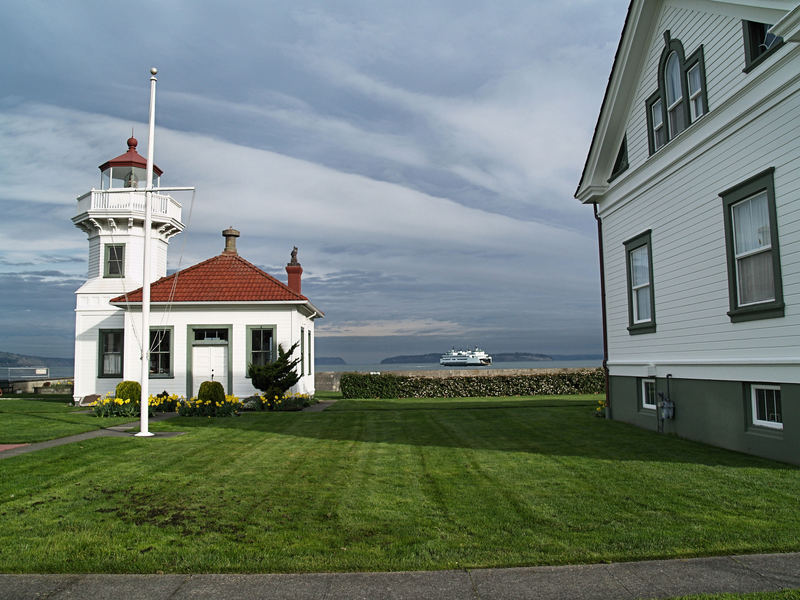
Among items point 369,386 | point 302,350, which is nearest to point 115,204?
point 302,350

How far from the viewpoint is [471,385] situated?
92.3 feet

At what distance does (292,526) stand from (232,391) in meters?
16.9

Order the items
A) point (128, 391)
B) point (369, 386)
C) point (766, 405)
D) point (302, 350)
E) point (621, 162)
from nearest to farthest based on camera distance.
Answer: point (766, 405), point (621, 162), point (128, 391), point (302, 350), point (369, 386)

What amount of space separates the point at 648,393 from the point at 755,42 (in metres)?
7.27

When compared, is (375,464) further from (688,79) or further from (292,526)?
(688,79)

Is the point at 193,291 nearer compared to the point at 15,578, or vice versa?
the point at 15,578

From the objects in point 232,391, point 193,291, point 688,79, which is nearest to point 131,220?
point 193,291

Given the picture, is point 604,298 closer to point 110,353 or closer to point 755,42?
point 755,42

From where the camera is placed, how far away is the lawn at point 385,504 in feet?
17.1

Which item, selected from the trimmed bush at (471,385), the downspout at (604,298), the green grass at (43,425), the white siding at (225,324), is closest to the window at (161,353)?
the white siding at (225,324)

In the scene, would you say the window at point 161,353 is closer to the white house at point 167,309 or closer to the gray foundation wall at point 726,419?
the white house at point 167,309

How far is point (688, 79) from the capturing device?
11.7 meters

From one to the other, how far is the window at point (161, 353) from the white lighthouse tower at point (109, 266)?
149cm

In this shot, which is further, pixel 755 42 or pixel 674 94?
pixel 674 94
